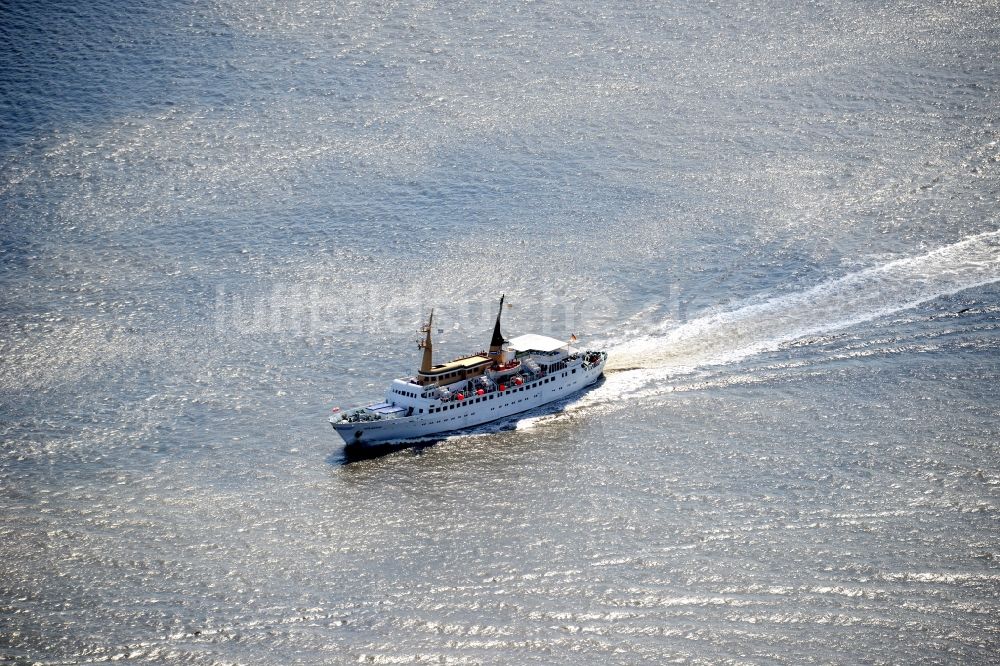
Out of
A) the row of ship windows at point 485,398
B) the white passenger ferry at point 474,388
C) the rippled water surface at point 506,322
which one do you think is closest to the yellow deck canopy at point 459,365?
the white passenger ferry at point 474,388

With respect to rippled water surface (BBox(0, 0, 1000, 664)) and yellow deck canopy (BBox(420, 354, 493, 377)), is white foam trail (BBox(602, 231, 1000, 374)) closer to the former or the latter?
rippled water surface (BBox(0, 0, 1000, 664))

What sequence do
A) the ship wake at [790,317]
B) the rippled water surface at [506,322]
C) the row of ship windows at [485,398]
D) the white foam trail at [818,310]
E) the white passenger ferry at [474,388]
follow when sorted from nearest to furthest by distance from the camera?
1. the rippled water surface at [506,322]
2. the white passenger ferry at [474,388]
3. the row of ship windows at [485,398]
4. the ship wake at [790,317]
5. the white foam trail at [818,310]

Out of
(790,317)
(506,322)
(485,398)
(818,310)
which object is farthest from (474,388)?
(818,310)

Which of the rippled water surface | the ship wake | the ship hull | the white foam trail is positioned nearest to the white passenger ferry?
the ship hull

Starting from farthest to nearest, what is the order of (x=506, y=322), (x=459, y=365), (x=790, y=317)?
(x=790, y=317) → (x=506, y=322) → (x=459, y=365)

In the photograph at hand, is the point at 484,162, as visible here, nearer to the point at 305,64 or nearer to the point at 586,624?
the point at 305,64

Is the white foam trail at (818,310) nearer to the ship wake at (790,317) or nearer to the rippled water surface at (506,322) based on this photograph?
the ship wake at (790,317)

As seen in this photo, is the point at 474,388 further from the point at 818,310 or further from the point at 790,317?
the point at 818,310
